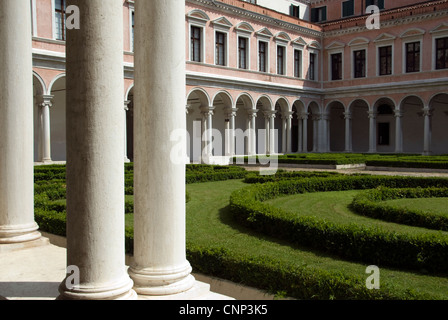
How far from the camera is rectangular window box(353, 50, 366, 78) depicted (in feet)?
115

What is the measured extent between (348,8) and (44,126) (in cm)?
2924

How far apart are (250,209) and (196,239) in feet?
4.47

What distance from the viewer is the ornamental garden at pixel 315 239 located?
4.88m

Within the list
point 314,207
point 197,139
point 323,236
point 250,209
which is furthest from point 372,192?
point 197,139

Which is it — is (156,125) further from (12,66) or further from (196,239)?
(196,239)

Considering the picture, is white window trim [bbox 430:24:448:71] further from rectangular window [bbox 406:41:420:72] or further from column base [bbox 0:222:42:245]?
column base [bbox 0:222:42:245]

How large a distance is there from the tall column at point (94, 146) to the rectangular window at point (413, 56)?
33207 millimetres

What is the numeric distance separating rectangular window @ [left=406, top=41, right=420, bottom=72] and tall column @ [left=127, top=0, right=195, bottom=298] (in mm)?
32674

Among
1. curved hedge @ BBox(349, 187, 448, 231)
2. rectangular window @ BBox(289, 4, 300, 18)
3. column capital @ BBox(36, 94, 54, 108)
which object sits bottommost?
curved hedge @ BBox(349, 187, 448, 231)

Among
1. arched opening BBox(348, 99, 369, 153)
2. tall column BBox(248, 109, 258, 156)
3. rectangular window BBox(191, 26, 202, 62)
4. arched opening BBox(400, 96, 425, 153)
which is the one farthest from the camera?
arched opening BBox(348, 99, 369, 153)

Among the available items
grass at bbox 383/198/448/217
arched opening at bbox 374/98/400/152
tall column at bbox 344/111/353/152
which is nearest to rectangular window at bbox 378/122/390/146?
arched opening at bbox 374/98/400/152

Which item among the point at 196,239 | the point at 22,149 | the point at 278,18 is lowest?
the point at 196,239

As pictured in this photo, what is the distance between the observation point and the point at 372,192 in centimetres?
1170

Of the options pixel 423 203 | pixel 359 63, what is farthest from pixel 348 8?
pixel 423 203
